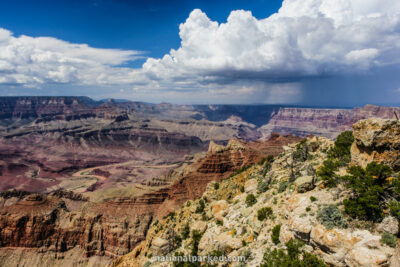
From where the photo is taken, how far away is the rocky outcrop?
17.2 metres

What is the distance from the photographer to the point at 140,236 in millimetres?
70688

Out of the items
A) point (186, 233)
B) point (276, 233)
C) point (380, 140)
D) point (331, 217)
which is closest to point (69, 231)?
point (186, 233)

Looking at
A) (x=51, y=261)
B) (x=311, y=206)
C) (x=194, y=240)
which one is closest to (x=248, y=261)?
(x=311, y=206)

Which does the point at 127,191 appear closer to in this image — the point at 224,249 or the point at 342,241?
the point at 224,249

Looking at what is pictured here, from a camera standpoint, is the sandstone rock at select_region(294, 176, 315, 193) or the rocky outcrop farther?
the sandstone rock at select_region(294, 176, 315, 193)

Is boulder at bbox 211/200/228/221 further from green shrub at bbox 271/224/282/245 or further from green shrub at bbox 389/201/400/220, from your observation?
green shrub at bbox 389/201/400/220

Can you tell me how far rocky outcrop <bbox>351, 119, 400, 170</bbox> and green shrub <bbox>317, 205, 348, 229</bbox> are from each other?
18.5 ft

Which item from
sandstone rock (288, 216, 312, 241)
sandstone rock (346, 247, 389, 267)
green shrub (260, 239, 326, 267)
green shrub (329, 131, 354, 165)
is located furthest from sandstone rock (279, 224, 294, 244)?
green shrub (329, 131, 354, 165)

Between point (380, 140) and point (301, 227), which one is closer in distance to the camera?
point (301, 227)

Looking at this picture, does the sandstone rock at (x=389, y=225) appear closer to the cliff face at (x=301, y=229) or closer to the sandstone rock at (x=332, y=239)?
the cliff face at (x=301, y=229)

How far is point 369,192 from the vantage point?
617 inches

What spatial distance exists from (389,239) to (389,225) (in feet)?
4.21

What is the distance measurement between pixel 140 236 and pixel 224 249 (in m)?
56.8

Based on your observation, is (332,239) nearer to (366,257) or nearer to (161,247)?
(366,257)
